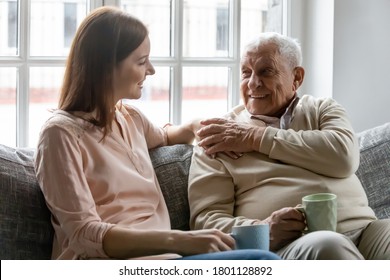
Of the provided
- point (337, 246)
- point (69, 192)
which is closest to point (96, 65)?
point (69, 192)

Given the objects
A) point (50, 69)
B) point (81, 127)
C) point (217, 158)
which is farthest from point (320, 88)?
point (81, 127)

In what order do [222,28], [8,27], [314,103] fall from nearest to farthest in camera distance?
[314,103] → [8,27] → [222,28]

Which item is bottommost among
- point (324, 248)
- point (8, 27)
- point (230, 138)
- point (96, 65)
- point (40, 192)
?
point (324, 248)

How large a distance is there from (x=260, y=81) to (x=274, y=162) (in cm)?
28

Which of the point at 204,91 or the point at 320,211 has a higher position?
the point at 204,91

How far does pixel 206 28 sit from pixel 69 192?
126 centimetres

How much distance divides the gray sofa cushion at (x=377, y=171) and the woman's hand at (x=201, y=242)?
866 millimetres

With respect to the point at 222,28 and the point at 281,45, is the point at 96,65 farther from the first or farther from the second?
the point at 222,28

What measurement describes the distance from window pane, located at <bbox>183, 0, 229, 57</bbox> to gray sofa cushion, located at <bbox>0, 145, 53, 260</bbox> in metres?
1.03

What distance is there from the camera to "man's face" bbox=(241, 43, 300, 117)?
8.29ft

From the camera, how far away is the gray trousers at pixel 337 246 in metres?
2.04

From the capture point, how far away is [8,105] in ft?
9.11

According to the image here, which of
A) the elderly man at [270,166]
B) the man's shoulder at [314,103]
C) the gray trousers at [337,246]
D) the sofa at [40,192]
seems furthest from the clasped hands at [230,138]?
the gray trousers at [337,246]

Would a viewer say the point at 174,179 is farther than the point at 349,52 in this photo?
No
